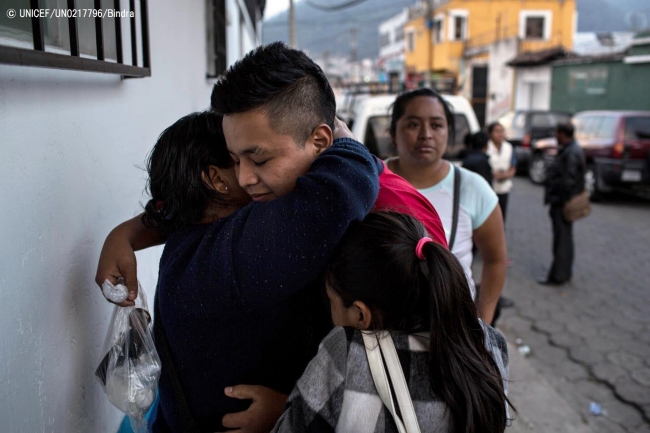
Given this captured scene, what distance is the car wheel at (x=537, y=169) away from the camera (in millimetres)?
13352

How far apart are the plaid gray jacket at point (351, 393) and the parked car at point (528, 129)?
14.1m

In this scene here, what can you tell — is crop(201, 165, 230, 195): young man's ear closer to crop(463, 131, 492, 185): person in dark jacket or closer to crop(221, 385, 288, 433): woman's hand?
crop(221, 385, 288, 433): woman's hand

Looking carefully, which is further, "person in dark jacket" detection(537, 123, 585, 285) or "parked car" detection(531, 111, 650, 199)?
"parked car" detection(531, 111, 650, 199)

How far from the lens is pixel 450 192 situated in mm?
2592

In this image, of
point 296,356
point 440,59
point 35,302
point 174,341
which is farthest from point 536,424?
point 440,59

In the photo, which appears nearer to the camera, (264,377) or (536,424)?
(264,377)

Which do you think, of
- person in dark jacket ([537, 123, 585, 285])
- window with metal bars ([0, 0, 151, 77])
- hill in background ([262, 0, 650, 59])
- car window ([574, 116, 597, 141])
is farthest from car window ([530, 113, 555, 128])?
hill in background ([262, 0, 650, 59])

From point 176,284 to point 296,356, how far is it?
14.7 inches

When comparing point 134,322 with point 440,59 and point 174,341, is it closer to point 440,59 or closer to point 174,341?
point 174,341

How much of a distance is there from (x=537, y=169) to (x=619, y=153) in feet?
10.8

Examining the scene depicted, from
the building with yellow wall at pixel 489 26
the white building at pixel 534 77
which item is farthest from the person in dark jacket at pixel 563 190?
the building with yellow wall at pixel 489 26

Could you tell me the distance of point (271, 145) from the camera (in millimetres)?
1254

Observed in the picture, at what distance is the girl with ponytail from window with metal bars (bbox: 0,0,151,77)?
790mm

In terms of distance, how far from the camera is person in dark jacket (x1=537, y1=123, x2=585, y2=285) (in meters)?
6.12
